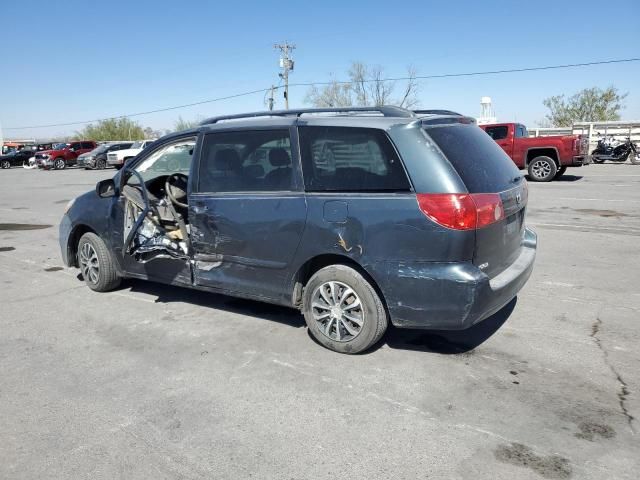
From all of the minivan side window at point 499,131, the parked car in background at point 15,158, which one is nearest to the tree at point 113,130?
the parked car in background at point 15,158

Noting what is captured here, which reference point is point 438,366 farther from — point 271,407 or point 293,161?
point 293,161

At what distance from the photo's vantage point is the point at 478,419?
10.0 feet

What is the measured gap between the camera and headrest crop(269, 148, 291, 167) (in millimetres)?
4105

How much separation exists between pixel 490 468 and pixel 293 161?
2.47 meters

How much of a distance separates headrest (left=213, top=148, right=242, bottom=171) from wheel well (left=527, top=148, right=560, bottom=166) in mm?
14506

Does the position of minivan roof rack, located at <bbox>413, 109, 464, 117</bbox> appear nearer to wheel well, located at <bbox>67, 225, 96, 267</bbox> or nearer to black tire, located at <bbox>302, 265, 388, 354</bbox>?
black tire, located at <bbox>302, 265, 388, 354</bbox>

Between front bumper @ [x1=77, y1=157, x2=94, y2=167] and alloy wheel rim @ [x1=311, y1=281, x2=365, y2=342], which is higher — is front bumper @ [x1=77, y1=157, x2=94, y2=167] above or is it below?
above

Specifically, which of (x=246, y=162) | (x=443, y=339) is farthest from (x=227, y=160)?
(x=443, y=339)

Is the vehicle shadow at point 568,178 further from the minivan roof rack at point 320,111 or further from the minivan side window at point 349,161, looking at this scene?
the minivan side window at point 349,161

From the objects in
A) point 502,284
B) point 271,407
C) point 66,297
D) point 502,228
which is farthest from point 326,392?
point 66,297

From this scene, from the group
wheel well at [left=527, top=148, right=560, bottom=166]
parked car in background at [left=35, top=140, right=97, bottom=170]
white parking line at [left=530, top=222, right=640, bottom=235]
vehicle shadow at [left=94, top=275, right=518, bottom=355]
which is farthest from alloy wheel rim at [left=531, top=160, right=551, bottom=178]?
parked car in background at [left=35, top=140, right=97, bottom=170]

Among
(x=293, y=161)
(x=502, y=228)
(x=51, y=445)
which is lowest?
(x=51, y=445)

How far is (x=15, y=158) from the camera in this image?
40.7 meters

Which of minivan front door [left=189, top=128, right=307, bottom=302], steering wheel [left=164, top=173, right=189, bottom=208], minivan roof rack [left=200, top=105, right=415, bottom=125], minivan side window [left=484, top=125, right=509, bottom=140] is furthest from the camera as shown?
minivan side window [left=484, top=125, right=509, bottom=140]
